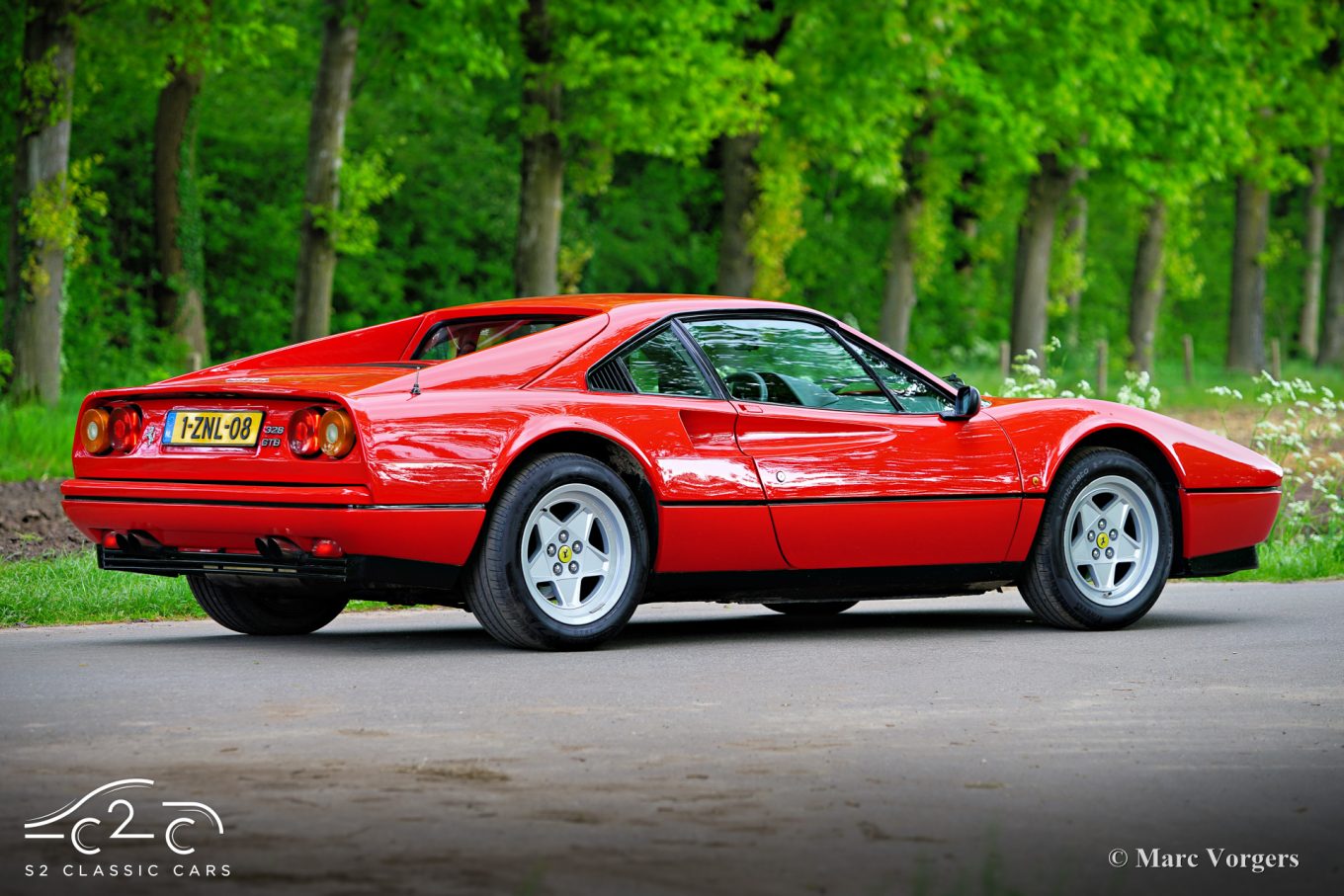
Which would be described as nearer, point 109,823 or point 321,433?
point 109,823

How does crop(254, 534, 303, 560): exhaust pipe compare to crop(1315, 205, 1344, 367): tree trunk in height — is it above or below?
below

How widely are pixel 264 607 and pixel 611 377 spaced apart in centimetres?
187

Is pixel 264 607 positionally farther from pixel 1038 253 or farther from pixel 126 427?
pixel 1038 253

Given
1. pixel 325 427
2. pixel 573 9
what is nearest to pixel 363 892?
pixel 325 427

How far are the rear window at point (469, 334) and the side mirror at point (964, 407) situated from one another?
1696 mm

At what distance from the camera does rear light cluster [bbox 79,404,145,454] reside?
316 inches

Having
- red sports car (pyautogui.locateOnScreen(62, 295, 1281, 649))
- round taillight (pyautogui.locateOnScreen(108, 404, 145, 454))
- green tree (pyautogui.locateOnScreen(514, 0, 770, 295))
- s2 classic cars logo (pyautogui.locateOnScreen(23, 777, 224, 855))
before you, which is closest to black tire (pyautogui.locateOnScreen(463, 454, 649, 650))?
red sports car (pyautogui.locateOnScreen(62, 295, 1281, 649))

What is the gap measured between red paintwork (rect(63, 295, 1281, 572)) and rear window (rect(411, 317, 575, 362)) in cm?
5

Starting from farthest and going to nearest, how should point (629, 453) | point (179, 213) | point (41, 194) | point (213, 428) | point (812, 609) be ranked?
point (179, 213) < point (41, 194) < point (812, 609) < point (629, 453) < point (213, 428)

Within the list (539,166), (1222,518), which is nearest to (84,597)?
(1222,518)

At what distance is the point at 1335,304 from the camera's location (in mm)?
45875

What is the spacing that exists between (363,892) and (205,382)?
13.4 feet

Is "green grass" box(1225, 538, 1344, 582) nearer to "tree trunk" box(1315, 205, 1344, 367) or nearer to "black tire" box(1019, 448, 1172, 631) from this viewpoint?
"black tire" box(1019, 448, 1172, 631)

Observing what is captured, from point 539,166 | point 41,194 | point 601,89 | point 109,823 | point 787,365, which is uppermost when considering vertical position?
point 601,89
